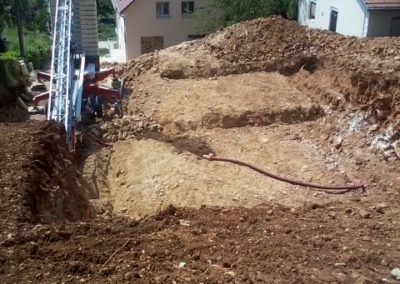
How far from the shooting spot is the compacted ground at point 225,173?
543cm

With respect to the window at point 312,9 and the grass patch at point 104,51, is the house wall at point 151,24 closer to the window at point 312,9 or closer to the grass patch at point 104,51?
the grass patch at point 104,51

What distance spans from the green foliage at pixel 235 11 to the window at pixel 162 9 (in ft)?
6.70

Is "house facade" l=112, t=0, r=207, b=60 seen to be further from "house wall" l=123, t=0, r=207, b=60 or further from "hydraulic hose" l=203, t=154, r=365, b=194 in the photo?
"hydraulic hose" l=203, t=154, r=365, b=194

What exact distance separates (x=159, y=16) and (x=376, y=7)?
12947 millimetres

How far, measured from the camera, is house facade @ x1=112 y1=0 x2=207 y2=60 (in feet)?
90.9

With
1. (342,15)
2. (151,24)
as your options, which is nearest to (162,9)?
(151,24)

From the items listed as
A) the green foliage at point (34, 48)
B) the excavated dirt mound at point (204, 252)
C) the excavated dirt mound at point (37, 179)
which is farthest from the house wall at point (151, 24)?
the excavated dirt mound at point (204, 252)

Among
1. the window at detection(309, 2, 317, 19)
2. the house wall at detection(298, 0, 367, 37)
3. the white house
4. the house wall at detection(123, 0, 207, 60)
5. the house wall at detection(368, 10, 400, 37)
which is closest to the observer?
the white house

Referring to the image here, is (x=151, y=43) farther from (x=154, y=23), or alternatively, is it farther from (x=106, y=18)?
(x=106, y=18)

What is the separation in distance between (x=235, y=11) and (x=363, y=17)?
783cm

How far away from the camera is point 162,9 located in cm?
2830

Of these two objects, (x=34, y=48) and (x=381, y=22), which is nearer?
(x=381, y=22)

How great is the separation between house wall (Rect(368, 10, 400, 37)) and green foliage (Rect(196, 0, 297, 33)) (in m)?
6.75

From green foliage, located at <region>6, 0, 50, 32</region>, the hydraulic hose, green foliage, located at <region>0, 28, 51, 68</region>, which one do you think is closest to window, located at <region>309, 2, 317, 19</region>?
green foliage, located at <region>0, 28, 51, 68</region>
